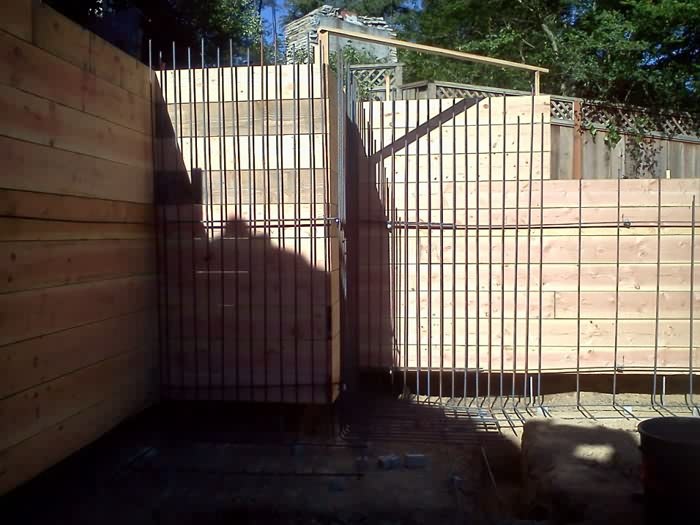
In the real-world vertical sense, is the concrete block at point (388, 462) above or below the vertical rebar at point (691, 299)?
below

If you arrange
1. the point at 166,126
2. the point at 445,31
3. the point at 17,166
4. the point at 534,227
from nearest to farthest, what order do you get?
the point at 17,166, the point at 166,126, the point at 534,227, the point at 445,31

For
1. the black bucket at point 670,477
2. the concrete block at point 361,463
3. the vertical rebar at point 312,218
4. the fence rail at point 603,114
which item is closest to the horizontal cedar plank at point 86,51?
the vertical rebar at point 312,218

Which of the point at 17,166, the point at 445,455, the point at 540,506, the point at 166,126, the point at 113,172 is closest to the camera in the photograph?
the point at 17,166

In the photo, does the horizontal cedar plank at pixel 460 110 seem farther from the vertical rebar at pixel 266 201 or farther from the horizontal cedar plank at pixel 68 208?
the horizontal cedar plank at pixel 68 208

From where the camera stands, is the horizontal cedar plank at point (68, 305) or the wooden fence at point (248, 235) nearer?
the horizontal cedar plank at point (68, 305)

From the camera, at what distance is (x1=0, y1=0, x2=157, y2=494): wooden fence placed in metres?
3.34

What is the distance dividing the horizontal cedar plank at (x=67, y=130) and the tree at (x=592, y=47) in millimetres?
9949

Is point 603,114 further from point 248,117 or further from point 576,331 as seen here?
point 248,117

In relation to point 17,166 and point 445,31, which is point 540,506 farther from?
point 445,31

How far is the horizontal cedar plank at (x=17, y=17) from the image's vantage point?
326 cm

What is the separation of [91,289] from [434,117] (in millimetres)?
3394

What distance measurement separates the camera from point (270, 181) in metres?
4.82

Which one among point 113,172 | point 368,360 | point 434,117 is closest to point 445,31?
point 434,117

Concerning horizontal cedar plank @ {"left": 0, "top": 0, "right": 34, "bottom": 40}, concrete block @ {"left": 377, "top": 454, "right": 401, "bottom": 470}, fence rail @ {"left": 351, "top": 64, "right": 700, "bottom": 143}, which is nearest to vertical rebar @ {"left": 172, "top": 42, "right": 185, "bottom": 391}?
horizontal cedar plank @ {"left": 0, "top": 0, "right": 34, "bottom": 40}
